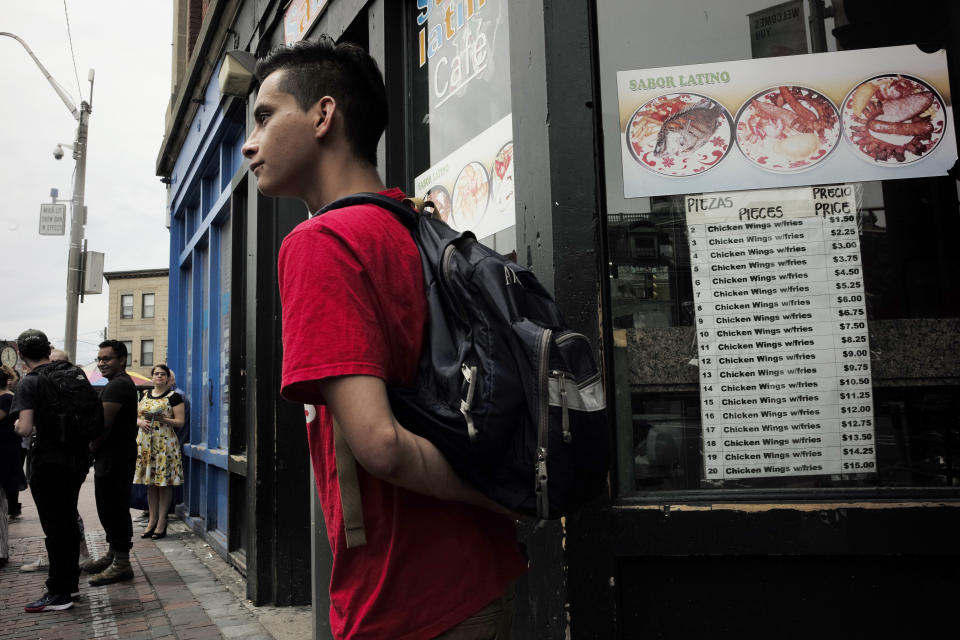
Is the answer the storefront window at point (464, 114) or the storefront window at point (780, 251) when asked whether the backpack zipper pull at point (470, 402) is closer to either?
the storefront window at point (780, 251)

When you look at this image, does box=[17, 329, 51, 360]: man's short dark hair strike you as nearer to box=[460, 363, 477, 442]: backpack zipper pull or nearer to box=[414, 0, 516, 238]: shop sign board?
box=[414, 0, 516, 238]: shop sign board

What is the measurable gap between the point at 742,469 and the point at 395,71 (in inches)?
109

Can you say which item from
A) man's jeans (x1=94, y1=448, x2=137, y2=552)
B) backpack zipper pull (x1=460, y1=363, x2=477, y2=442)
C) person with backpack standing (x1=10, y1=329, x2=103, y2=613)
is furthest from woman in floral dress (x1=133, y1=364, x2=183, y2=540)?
backpack zipper pull (x1=460, y1=363, x2=477, y2=442)

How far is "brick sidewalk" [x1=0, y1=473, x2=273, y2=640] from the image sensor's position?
192 inches

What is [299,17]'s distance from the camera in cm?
517

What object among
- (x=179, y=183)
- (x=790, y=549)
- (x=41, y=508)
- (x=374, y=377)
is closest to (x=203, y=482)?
(x=41, y=508)

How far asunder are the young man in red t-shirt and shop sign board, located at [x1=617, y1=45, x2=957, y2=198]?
133 centimetres

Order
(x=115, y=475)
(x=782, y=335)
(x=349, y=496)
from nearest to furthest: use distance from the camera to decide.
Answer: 1. (x=349, y=496)
2. (x=782, y=335)
3. (x=115, y=475)

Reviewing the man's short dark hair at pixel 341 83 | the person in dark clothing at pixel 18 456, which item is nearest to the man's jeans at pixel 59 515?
the person in dark clothing at pixel 18 456

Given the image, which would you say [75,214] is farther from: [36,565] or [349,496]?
[349,496]

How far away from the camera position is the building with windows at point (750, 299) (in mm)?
2277

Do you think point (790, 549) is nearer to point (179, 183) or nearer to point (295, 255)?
point (295, 255)

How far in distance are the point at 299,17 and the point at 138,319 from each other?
50.3 meters

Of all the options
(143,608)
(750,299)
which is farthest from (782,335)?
(143,608)
